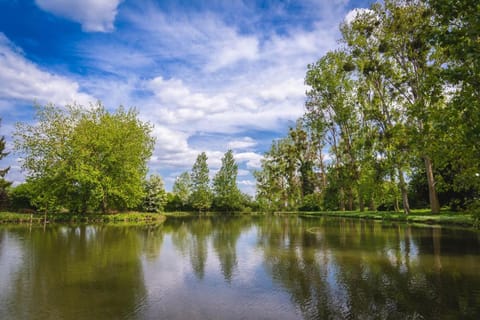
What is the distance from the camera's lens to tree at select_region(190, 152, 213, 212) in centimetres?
7106

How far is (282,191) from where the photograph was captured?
242 feet

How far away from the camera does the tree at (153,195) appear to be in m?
52.8

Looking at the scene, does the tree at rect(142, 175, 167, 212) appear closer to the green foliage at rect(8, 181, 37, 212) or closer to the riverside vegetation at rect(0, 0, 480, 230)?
the riverside vegetation at rect(0, 0, 480, 230)

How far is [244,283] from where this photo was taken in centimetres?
838

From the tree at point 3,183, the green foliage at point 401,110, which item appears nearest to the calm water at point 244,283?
the green foliage at point 401,110

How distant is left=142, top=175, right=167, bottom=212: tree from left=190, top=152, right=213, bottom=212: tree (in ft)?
51.5

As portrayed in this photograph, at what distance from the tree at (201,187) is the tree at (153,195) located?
15.7m

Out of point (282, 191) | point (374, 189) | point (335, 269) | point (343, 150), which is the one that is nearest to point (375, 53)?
point (374, 189)

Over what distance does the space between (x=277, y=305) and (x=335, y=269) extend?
3903 mm

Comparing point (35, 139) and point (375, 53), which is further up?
point (375, 53)

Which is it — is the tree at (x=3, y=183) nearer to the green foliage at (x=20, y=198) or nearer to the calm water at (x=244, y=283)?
the green foliage at (x=20, y=198)

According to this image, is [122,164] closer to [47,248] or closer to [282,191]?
[47,248]

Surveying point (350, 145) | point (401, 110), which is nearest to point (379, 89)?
point (401, 110)

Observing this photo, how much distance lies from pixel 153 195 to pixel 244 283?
48.0 metres
